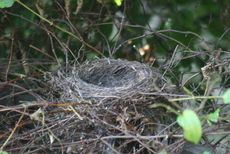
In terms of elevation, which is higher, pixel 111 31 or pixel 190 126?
pixel 190 126

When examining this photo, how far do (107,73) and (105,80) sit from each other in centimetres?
2

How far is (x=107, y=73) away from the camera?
1701 millimetres

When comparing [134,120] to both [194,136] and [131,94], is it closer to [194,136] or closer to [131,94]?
[131,94]

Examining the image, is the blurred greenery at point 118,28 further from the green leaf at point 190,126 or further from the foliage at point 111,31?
the green leaf at point 190,126

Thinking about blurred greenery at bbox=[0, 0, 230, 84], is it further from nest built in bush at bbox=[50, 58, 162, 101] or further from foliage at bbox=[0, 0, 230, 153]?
nest built in bush at bbox=[50, 58, 162, 101]

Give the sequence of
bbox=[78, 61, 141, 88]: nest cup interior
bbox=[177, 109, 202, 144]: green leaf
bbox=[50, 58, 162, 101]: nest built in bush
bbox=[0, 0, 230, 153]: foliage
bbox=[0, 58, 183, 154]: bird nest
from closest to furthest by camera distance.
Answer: bbox=[177, 109, 202, 144]: green leaf, bbox=[0, 58, 183, 154]: bird nest, bbox=[50, 58, 162, 101]: nest built in bush, bbox=[78, 61, 141, 88]: nest cup interior, bbox=[0, 0, 230, 153]: foliage

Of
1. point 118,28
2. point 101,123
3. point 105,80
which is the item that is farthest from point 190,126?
point 118,28

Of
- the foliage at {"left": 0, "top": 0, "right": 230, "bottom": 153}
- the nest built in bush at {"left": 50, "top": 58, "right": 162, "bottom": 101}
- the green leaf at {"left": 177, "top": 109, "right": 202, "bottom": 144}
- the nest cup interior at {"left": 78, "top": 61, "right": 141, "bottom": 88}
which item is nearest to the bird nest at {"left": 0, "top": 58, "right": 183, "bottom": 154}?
the nest built in bush at {"left": 50, "top": 58, "right": 162, "bottom": 101}

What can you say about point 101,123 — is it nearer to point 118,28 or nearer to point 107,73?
point 107,73

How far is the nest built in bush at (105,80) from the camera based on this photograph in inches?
56.6

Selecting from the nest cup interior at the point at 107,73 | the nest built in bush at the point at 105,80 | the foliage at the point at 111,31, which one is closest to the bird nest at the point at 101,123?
the nest built in bush at the point at 105,80

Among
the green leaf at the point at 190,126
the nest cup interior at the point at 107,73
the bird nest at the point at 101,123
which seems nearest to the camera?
the green leaf at the point at 190,126

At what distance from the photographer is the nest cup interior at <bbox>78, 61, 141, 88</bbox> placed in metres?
1.67

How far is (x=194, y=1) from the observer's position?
2131 millimetres
